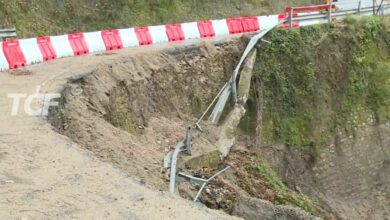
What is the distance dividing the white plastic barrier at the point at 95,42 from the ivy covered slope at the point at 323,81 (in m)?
4.54

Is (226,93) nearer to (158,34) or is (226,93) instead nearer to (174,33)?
(158,34)

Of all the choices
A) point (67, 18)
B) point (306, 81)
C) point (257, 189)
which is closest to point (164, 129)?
point (257, 189)

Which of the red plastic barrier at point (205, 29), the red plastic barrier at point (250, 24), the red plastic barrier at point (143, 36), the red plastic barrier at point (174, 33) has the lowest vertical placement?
the red plastic barrier at point (143, 36)

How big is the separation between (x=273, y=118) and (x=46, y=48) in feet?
21.9

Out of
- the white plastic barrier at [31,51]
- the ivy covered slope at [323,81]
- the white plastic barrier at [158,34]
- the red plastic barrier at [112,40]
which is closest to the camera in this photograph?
the white plastic barrier at [31,51]

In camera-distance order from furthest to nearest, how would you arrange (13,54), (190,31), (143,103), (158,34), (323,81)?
(190,31), (158,34), (323,81), (13,54), (143,103)

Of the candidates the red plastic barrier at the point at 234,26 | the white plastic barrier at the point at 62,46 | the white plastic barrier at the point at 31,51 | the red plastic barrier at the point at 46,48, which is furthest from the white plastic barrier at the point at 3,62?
the red plastic barrier at the point at 234,26

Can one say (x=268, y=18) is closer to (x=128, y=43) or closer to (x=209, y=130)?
(x=128, y=43)

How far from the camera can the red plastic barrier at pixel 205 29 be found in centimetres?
1869

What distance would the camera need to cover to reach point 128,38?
16375 mm

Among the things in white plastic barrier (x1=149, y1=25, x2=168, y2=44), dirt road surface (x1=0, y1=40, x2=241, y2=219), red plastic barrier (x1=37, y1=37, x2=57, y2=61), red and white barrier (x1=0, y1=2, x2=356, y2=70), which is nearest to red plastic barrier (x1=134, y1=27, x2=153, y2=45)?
red and white barrier (x1=0, y1=2, x2=356, y2=70)

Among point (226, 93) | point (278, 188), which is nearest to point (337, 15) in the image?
point (226, 93)

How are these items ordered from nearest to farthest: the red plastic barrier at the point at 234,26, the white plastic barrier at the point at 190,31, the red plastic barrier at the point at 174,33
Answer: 1. the red plastic barrier at the point at 174,33
2. the white plastic barrier at the point at 190,31
3. the red plastic barrier at the point at 234,26

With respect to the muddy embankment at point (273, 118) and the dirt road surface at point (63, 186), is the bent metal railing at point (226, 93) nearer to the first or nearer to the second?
the muddy embankment at point (273, 118)
